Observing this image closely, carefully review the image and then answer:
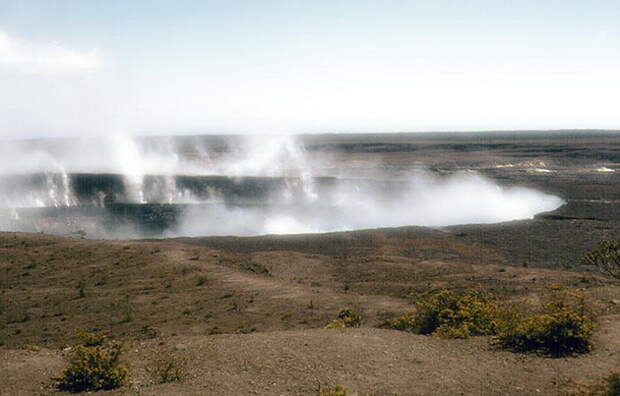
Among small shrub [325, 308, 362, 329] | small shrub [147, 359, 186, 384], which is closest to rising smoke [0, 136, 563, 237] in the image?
small shrub [325, 308, 362, 329]

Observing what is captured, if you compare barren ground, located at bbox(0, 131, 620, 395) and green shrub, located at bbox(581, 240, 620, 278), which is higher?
green shrub, located at bbox(581, 240, 620, 278)

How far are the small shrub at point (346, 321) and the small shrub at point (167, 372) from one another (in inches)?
194

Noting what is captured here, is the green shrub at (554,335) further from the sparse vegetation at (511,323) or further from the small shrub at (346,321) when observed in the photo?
the small shrub at (346,321)

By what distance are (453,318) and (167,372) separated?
7.78 m

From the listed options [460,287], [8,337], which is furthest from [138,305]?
[460,287]

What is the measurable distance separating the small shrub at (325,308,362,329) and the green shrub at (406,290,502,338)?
1196mm

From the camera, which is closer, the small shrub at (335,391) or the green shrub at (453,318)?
the small shrub at (335,391)

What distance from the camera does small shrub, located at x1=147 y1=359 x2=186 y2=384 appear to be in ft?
32.2

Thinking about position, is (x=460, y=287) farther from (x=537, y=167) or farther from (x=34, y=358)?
(x=537, y=167)

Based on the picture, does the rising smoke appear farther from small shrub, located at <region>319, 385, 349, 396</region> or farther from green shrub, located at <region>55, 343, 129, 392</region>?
small shrub, located at <region>319, 385, 349, 396</region>

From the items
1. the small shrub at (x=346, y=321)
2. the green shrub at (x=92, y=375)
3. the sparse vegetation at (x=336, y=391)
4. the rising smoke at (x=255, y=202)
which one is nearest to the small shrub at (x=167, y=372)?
→ the green shrub at (x=92, y=375)

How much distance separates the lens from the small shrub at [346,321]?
14.3 meters

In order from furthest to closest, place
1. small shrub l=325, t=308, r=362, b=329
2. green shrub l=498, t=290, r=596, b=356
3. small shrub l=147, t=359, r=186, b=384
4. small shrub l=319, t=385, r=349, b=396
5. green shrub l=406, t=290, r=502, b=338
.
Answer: small shrub l=325, t=308, r=362, b=329 < green shrub l=406, t=290, r=502, b=338 < green shrub l=498, t=290, r=596, b=356 < small shrub l=147, t=359, r=186, b=384 < small shrub l=319, t=385, r=349, b=396

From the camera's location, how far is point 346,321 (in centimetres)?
1520
